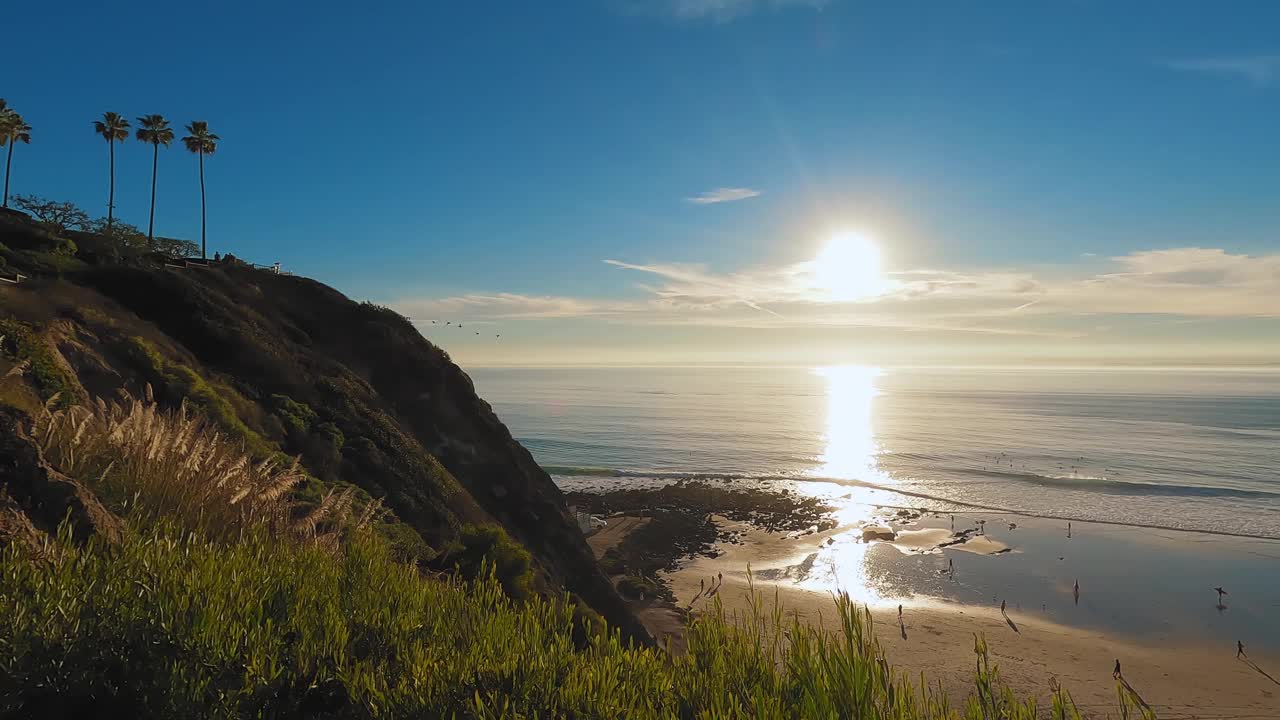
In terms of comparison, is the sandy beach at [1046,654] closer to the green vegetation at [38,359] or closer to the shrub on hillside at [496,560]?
the shrub on hillside at [496,560]

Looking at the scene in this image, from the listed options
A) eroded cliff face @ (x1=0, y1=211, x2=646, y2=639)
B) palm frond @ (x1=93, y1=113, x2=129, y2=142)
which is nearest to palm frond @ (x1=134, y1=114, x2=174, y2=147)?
palm frond @ (x1=93, y1=113, x2=129, y2=142)

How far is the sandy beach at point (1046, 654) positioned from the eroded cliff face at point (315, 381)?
709 centimetres

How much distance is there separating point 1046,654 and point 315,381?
28784 millimetres

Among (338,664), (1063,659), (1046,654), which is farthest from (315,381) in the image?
(1063,659)

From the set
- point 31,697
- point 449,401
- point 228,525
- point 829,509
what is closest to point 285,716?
point 31,697

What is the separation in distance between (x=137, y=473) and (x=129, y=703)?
3.79m

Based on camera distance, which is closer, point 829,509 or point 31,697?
point 31,697

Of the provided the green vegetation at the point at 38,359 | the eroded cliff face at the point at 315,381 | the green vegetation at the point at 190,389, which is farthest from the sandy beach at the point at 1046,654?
the green vegetation at the point at 38,359

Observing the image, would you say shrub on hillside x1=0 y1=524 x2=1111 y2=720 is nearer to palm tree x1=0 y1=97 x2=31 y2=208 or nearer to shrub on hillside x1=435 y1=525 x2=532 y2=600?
shrub on hillside x1=435 y1=525 x2=532 y2=600

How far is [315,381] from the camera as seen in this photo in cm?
2133

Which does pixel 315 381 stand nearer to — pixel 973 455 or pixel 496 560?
pixel 496 560

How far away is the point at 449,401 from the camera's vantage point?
25.5m

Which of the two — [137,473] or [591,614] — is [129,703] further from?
[591,614]

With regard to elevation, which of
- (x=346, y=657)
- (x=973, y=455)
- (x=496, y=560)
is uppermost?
(x=346, y=657)
